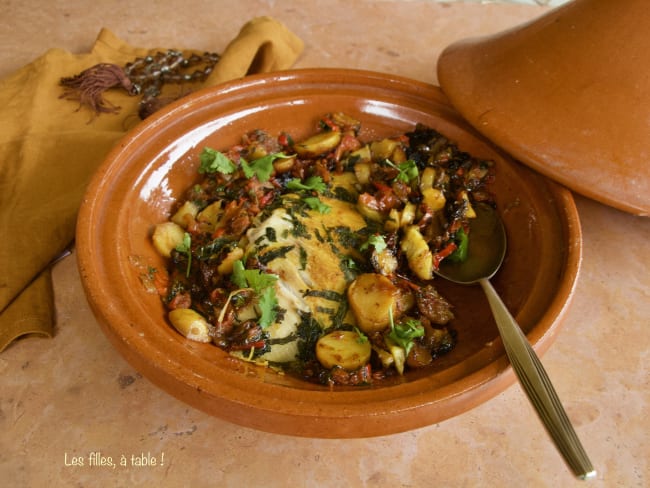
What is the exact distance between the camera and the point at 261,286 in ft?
3.96

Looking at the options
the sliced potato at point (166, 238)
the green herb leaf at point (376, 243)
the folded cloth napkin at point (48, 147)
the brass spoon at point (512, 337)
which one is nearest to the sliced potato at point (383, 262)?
the green herb leaf at point (376, 243)

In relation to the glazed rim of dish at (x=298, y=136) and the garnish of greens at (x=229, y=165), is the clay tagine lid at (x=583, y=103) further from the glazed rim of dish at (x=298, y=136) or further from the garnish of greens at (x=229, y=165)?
the garnish of greens at (x=229, y=165)

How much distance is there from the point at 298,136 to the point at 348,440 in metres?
0.82

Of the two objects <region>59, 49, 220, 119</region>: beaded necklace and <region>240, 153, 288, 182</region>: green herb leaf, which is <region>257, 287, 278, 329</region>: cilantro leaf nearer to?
<region>240, 153, 288, 182</region>: green herb leaf

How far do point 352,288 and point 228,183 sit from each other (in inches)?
17.7

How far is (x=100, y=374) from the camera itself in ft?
4.33

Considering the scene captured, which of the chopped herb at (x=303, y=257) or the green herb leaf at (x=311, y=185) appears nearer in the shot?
the chopped herb at (x=303, y=257)

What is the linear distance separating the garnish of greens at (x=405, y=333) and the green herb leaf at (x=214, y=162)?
0.56m

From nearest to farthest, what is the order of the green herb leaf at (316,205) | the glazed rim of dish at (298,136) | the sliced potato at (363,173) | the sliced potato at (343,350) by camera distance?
1. the glazed rim of dish at (298,136)
2. the sliced potato at (343,350)
3. the green herb leaf at (316,205)
4. the sliced potato at (363,173)

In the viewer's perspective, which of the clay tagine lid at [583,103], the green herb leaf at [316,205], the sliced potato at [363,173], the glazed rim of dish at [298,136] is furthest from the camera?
the sliced potato at [363,173]

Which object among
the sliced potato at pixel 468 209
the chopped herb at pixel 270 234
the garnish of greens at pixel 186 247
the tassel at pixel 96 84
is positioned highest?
the sliced potato at pixel 468 209

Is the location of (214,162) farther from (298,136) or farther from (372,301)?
(372,301)

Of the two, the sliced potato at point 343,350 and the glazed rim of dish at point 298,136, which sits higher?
the glazed rim of dish at point 298,136

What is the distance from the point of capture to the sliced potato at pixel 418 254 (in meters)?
1.32
